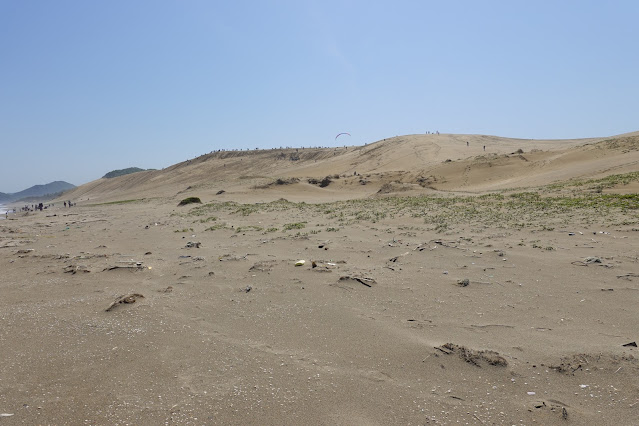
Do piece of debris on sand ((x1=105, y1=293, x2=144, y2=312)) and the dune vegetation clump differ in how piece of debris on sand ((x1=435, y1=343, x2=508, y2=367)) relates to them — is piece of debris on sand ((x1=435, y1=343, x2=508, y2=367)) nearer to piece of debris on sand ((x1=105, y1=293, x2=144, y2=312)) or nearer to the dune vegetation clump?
piece of debris on sand ((x1=105, y1=293, x2=144, y2=312))

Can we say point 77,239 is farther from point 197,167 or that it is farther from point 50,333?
point 197,167

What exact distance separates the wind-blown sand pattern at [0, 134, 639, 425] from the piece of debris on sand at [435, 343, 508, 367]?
22 mm

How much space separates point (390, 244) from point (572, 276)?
12.3 ft

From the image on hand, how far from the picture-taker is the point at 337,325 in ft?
16.8

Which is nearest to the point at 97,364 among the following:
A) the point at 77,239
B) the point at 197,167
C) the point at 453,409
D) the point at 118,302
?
the point at 118,302

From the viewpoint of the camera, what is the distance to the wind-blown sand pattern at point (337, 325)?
11.8ft

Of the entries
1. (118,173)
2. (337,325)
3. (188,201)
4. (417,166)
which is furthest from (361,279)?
(118,173)

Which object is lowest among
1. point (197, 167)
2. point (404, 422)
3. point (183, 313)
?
point (404, 422)

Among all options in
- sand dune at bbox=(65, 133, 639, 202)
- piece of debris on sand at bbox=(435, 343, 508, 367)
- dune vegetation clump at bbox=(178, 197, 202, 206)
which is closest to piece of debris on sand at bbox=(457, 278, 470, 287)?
piece of debris on sand at bbox=(435, 343, 508, 367)

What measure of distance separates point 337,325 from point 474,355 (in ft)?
5.34

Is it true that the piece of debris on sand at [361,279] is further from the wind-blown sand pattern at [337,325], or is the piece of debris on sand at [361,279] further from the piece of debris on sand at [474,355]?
the piece of debris on sand at [474,355]

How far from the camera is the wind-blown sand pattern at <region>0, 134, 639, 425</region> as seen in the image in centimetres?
359

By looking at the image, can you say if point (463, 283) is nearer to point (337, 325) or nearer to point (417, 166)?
point (337, 325)

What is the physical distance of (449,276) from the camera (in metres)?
6.80
